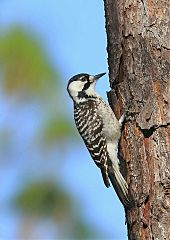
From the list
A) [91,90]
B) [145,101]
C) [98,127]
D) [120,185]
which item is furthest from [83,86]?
[145,101]

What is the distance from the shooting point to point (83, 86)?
6.21 metres

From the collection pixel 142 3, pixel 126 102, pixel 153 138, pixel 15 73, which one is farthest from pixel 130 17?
pixel 15 73

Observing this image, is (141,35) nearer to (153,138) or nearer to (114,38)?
(114,38)

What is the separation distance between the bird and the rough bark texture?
19 centimetres

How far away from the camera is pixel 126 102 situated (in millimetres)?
Answer: 4660

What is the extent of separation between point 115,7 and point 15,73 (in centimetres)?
265

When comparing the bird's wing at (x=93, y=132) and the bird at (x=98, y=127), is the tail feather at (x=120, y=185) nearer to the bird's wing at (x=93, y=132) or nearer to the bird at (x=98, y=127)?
the bird at (x=98, y=127)

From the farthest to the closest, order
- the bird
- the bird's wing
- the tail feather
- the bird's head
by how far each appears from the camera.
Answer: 1. the bird's head
2. the bird's wing
3. the bird
4. the tail feather

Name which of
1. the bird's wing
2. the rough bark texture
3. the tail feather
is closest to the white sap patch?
the bird's wing

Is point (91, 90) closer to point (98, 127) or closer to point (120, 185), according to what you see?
point (98, 127)

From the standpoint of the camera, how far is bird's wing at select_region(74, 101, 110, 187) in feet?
18.0

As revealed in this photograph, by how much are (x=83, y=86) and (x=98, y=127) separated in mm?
553

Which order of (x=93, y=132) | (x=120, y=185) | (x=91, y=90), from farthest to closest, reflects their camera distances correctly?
1. (x=91, y=90)
2. (x=93, y=132)
3. (x=120, y=185)

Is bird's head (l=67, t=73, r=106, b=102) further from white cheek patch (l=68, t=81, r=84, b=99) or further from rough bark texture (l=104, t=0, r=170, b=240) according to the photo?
rough bark texture (l=104, t=0, r=170, b=240)
